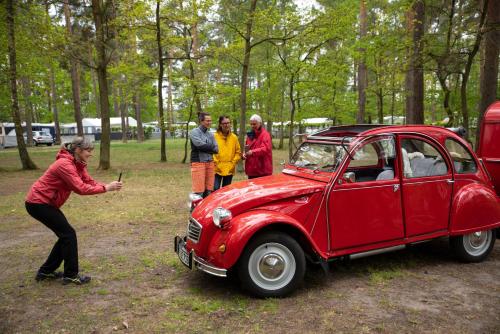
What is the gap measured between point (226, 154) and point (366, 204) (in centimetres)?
338

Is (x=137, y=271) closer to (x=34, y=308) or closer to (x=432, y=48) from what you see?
(x=34, y=308)

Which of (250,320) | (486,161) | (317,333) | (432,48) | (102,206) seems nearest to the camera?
(317,333)

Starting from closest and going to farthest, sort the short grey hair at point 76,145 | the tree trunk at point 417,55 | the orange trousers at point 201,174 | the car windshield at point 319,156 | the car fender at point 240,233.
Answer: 1. the car fender at point 240,233
2. the short grey hair at point 76,145
3. the car windshield at point 319,156
4. the orange trousers at point 201,174
5. the tree trunk at point 417,55

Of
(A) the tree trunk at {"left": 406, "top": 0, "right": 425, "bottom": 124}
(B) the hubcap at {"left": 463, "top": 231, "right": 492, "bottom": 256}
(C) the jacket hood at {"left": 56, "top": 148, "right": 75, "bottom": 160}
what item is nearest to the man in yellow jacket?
(C) the jacket hood at {"left": 56, "top": 148, "right": 75, "bottom": 160}

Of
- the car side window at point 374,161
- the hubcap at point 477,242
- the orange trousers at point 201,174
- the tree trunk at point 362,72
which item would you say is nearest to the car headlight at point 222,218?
the car side window at point 374,161

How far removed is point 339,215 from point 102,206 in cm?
680

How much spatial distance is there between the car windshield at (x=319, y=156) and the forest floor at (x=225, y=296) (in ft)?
4.61

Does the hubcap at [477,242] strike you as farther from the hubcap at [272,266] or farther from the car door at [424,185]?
the hubcap at [272,266]

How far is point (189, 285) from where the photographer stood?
14.8 ft

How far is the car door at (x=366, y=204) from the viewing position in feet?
14.3

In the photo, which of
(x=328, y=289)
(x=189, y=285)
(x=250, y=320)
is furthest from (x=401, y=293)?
(x=189, y=285)

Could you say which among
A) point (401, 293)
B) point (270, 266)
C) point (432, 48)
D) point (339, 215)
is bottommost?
point (401, 293)

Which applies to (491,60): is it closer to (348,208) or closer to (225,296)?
(348,208)

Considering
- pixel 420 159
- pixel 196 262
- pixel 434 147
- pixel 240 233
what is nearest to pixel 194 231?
pixel 196 262
